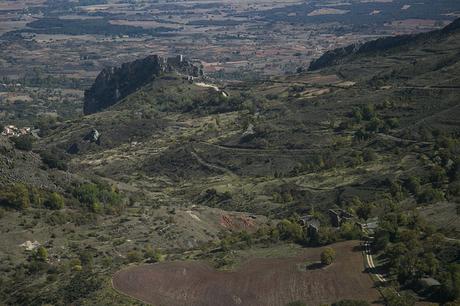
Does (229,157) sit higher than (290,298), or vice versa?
(290,298)

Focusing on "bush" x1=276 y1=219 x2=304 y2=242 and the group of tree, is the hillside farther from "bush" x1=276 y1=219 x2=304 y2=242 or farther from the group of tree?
the group of tree

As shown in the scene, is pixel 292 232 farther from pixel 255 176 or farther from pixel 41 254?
pixel 255 176

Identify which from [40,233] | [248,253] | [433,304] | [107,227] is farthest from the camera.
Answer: [107,227]

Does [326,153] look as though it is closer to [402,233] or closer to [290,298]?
[402,233]

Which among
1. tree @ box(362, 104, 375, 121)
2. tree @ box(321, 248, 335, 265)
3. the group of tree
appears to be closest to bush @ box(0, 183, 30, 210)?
the group of tree

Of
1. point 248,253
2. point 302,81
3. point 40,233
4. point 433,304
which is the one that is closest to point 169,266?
point 248,253

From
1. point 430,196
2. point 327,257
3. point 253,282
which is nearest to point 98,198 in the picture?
point 253,282
